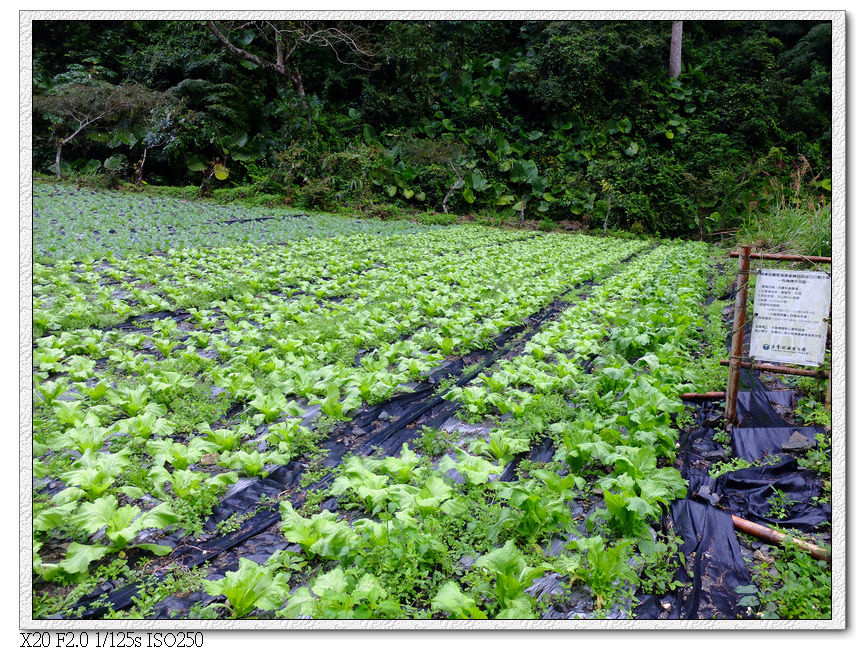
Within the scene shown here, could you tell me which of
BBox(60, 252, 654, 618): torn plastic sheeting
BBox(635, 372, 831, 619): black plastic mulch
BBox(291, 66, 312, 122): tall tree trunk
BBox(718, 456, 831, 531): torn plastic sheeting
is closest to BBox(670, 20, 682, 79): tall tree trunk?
BBox(291, 66, 312, 122): tall tree trunk

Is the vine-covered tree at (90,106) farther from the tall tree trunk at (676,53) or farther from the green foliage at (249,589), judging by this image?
the tall tree trunk at (676,53)

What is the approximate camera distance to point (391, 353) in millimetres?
3891

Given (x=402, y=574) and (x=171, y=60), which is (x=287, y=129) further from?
(x=402, y=574)

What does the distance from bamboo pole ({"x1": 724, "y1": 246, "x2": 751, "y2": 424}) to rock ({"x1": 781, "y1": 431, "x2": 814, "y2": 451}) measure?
1.14 ft

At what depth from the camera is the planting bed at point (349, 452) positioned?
1.88 meters

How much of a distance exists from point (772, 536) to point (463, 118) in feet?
62.5

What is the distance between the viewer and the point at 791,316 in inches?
103

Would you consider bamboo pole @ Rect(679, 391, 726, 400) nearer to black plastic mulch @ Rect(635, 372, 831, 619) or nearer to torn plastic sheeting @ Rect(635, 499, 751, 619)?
black plastic mulch @ Rect(635, 372, 831, 619)

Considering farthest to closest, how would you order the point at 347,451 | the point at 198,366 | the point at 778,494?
the point at 198,366
the point at 347,451
the point at 778,494

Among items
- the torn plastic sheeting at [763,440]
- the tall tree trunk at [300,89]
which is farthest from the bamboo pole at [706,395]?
the tall tree trunk at [300,89]

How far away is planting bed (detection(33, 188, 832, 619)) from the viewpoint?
188cm

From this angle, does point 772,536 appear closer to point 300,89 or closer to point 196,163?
point 196,163

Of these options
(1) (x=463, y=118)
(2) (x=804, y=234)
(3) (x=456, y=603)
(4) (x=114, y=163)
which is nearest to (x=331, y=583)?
(3) (x=456, y=603)

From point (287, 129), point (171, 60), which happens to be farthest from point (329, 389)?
point (171, 60)
